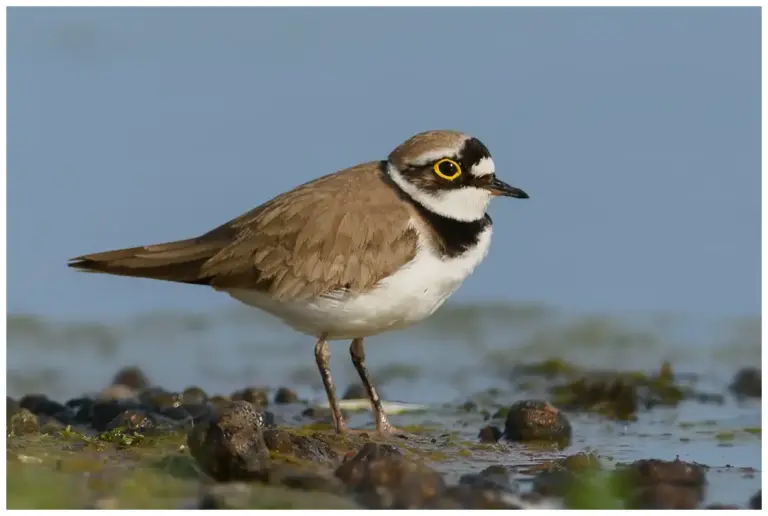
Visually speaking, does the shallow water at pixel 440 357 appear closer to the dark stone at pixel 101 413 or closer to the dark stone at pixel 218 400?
the dark stone at pixel 218 400

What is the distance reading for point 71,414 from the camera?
29.8 feet

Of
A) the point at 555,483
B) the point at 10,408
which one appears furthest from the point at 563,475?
the point at 10,408

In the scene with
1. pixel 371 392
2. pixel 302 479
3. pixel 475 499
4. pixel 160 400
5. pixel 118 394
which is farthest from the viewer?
pixel 118 394

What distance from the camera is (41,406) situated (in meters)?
9.23

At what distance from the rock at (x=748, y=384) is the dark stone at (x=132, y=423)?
449 cm

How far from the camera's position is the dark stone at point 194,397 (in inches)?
368

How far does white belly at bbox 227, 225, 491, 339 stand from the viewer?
7875 millimetres

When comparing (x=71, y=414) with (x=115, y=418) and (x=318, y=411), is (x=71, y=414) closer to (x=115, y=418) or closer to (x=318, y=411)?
(x=115, y=418)

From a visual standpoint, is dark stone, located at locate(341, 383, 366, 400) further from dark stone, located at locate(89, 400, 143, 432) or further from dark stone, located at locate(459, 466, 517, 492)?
dark stone, located at locate(459, 466, 517, 492)

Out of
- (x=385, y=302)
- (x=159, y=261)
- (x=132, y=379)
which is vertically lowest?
(x=132, y=379)

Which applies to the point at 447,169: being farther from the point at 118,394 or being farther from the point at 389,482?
the point at 118,394

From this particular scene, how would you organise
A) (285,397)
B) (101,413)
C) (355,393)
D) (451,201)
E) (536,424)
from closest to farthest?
1. (451,201)
2. (536,424)
3. (101,413)
4. (285,397)
5. (355,393)

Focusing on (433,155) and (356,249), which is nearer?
(356,249)

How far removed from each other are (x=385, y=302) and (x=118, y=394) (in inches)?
108
